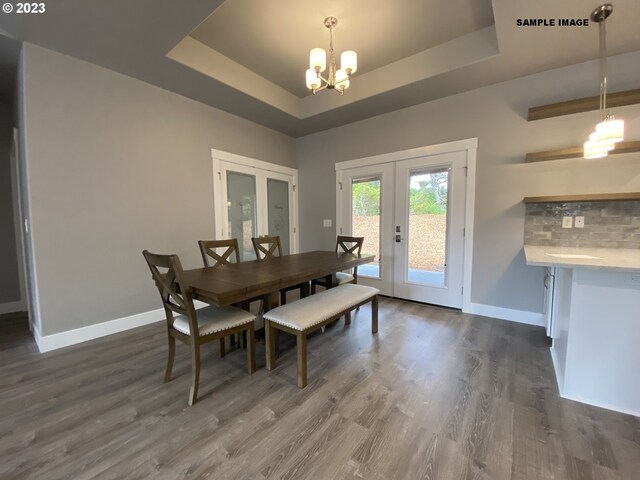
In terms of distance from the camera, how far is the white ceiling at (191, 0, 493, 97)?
214 cm

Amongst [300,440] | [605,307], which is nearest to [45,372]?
[300,440]

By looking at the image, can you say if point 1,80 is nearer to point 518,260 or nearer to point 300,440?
point 300,440

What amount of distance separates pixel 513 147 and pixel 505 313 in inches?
73.3

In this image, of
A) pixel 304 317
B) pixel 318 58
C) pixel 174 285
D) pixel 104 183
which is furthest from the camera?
pixel 104 183

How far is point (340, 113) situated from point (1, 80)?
367 centimetres

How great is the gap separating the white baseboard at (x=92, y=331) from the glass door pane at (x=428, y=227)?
3.31 meters

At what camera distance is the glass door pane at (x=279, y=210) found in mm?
4293

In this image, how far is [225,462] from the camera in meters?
1.24

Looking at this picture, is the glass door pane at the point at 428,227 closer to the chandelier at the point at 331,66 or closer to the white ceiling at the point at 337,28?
the white ceiling at the point at 337,28

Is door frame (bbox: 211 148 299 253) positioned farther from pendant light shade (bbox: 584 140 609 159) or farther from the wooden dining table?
pendant light shade (bbox: 584 140 609 159)

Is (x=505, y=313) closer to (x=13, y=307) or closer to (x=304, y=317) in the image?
(x=304, y=317)

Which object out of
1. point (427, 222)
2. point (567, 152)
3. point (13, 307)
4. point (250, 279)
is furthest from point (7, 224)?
point (567, 152)

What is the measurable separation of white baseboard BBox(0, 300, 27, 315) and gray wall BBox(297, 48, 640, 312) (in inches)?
208

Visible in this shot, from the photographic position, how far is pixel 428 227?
339cm
